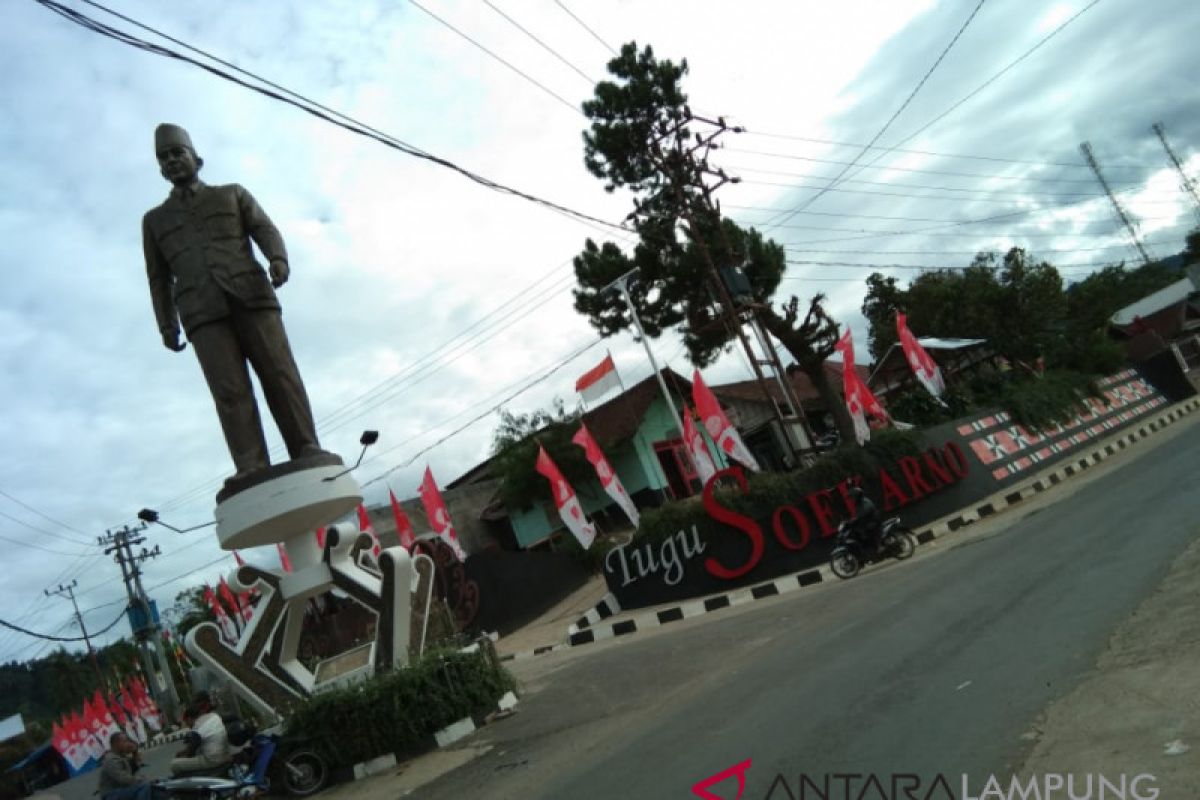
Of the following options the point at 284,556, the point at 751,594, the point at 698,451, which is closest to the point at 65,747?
the point at 284,556

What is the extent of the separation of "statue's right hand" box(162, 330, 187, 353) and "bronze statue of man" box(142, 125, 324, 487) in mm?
11

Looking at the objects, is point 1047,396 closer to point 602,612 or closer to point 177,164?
point 602,612

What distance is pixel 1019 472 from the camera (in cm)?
1814

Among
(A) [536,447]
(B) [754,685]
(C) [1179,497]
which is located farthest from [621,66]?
(B) [754,685]

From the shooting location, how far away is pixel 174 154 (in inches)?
379

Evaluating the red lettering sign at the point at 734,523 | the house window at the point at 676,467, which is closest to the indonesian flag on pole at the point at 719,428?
the red lettering sign at the point at 734,523

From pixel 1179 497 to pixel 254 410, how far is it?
1089 centimetres

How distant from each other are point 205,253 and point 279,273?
951 mm

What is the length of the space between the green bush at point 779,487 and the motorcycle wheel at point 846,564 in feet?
5.84

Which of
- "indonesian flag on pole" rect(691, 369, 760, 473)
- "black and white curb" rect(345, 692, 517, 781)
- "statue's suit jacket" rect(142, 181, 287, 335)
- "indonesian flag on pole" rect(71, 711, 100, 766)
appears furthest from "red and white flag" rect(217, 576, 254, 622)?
"black and white curb" rect(345, 692, 517, 781)

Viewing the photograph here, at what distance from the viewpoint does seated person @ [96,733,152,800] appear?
7.50 m

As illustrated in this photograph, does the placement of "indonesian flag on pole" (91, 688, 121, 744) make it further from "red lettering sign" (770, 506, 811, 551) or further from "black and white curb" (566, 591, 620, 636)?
"red lettering sign" (770, 506, 811, 551)

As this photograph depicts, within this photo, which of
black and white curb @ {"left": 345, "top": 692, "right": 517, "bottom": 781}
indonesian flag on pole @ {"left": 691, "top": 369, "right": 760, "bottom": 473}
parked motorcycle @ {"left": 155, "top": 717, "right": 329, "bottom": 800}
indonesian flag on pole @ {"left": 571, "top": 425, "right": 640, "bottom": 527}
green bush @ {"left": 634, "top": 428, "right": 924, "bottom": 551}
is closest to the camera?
parked motorcycle @ {"left": 155, "top": 717, "right": 329, "bottom": 800}

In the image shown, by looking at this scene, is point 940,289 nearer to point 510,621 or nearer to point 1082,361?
point 1082,361
